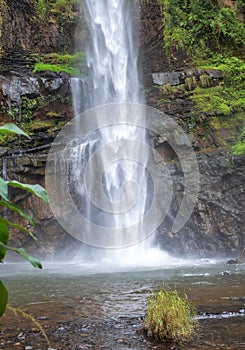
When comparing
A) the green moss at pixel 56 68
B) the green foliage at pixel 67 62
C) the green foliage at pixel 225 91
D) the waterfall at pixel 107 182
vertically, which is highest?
the green foliage at pixel 67 62

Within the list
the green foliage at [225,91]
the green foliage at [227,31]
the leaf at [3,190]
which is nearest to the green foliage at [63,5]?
the green foliage at [227,31]

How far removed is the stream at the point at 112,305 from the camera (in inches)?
165

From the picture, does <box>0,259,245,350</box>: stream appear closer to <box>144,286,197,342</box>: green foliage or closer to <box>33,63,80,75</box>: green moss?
<box>144,286,197,342</box>: green foliage

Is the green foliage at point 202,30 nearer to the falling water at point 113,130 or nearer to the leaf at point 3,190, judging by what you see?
the falling water at point 113,130

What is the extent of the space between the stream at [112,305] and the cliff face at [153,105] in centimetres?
235

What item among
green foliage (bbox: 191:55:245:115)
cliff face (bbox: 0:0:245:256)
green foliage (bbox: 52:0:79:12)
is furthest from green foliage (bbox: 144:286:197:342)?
green foliage (bbox: 52:0:79:12)

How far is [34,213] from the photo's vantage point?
45.9 ft

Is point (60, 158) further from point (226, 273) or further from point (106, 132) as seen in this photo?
point (226, 273)

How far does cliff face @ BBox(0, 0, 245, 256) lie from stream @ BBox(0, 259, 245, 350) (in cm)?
235

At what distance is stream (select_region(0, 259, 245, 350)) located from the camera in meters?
4.19

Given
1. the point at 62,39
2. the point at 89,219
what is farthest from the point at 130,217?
the point at 62,39

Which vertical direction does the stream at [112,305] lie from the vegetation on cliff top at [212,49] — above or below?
below

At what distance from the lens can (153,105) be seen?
15.7 m

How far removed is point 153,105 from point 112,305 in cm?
1076
